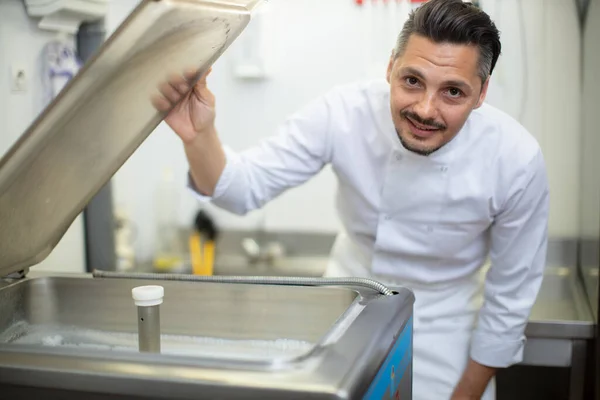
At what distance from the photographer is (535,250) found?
62.2 inches

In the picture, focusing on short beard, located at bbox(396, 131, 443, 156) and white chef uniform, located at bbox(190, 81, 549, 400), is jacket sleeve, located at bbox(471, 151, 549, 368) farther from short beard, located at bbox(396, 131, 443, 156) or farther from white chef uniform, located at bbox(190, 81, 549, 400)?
short beard, located at bbox(396, 131, 443, 156)

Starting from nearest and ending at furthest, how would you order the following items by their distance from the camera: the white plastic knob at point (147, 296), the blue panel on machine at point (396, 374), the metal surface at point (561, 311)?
the blue panel on machine at point (396, 374)
the white plastic knob at point (147, 296)
the metal surface at point (561, 311)

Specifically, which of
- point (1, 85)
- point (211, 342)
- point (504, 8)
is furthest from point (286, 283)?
point (504, 8)

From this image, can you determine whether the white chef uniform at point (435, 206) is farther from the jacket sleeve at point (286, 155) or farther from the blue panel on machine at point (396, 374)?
the blue panel on machine at point (396, 374)

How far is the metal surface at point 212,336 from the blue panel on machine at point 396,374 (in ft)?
0.06

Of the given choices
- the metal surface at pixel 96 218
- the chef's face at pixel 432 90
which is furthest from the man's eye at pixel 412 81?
the metal surface at pixel 96 218

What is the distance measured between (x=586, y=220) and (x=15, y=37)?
65.4 inches

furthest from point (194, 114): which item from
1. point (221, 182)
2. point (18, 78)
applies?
point (18, 78)

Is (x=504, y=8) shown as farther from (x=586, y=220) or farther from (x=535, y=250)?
(x=535, y=250)

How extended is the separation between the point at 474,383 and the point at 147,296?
0.88 metres

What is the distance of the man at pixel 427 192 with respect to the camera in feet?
4.68

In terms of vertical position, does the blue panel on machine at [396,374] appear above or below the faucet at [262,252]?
above

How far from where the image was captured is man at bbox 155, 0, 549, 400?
4.68 ft

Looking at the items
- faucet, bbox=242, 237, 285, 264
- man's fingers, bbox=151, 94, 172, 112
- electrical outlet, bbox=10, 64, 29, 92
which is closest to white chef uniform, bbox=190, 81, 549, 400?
man's fingers, bbox=151, 94, 172, 112
